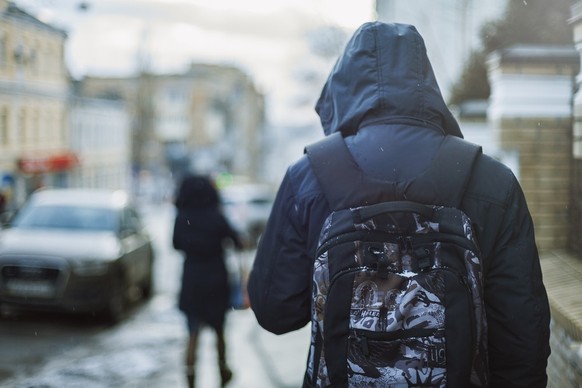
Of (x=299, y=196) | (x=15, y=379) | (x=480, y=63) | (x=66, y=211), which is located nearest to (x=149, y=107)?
(x=480, y=63)

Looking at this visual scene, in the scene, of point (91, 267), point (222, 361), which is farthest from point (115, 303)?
point (222, 361)

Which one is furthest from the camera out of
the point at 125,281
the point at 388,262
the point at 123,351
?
the point at 125,281

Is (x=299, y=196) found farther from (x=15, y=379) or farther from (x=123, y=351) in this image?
(x=123, y=351)

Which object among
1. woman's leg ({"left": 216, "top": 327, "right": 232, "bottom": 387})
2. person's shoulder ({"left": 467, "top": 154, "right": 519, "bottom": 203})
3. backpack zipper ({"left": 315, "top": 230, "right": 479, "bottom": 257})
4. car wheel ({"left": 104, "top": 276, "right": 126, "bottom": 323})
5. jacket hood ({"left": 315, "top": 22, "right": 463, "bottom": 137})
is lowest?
car wheel ({"left": 104, "top": 276, "right": 126, "bottom": 323})

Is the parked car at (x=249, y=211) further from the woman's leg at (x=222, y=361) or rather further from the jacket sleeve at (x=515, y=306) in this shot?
the jacket sleeve at (x=515, y=306)

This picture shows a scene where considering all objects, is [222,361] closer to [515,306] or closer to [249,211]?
[515,306]

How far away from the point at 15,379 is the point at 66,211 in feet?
13.4

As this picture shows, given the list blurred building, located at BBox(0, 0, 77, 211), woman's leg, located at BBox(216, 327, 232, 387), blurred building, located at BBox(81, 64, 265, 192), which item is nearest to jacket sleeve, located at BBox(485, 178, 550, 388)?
woman's leg, located at BBox(216, 327, 232, 387)

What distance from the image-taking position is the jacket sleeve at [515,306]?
2088 millimetres

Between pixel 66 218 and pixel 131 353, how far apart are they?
303 centimetres

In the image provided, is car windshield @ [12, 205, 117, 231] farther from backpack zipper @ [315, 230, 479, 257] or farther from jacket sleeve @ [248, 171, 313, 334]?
backpack zipper @ [315, 230, 479, 257]

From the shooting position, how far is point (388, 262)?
6.40 ft

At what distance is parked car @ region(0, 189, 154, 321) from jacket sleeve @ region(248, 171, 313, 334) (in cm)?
663

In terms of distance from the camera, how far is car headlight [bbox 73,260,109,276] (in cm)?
852
